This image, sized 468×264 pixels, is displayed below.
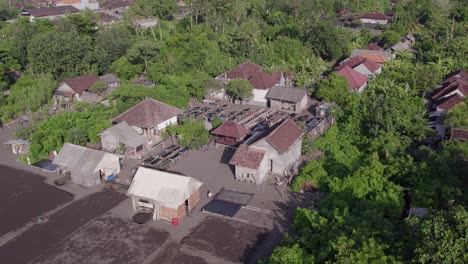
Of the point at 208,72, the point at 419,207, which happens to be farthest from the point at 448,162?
the point at 208,72

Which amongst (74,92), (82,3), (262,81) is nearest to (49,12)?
(82,3)

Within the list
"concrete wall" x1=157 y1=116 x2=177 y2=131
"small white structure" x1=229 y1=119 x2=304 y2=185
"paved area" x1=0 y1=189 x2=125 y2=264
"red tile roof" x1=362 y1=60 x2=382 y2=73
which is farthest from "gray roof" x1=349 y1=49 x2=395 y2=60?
"paved area" x1=0 y1=189 x2=125 y2=264

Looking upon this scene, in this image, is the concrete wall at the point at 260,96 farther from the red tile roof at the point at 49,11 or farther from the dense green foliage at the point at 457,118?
the red tile roof at the point at 49,11

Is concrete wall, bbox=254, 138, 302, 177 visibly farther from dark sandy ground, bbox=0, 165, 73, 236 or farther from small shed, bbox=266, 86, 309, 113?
dark sandy ground, bbox=0, 165, 73, 236

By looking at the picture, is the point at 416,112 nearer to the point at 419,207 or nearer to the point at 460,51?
the point at 419,207

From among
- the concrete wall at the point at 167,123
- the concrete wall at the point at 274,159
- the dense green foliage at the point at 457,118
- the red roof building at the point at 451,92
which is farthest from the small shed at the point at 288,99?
the dense green foliage at the point at 457,118
